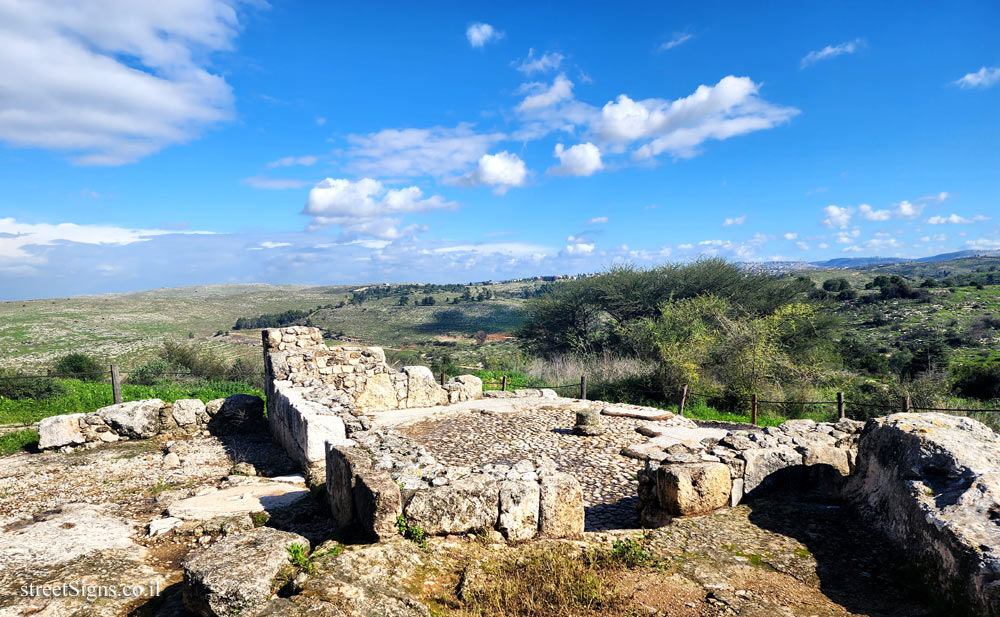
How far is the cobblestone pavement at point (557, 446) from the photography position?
6527mm

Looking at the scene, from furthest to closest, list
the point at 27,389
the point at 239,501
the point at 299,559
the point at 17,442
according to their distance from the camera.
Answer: the point at 27,389 < the point at 17,442 < the point at 239,501 < the point at 299,559

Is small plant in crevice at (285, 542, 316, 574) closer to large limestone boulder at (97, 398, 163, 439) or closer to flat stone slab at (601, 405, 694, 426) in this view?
large limestone boulder at (97, 398, 163, 439)

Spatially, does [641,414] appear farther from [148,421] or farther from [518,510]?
[148,421]

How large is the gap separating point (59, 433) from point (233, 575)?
27.1ft

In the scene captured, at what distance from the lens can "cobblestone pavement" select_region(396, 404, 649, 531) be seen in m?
6.53

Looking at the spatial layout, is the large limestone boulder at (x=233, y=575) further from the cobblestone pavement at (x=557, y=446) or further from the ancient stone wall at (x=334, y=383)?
the ancient stone wall at (x=334, y=383)

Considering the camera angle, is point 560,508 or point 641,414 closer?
point 560,508

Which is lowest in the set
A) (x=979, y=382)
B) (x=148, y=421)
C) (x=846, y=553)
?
(x=979, y=382)

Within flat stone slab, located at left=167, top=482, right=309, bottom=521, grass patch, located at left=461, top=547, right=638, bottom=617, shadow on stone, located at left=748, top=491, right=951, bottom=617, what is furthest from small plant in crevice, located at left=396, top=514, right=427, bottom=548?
shadow on stone, located at left=748, top=491, right=951, bottom=617

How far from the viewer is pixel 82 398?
12.3 meters

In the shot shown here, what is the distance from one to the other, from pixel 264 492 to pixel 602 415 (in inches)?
283

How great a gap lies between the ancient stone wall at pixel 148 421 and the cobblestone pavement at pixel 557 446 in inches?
141

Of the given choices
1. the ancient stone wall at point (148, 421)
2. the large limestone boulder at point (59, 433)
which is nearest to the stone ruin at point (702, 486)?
the ancient stone wall at point (148, 421)

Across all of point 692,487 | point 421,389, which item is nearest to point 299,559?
point 692,487
